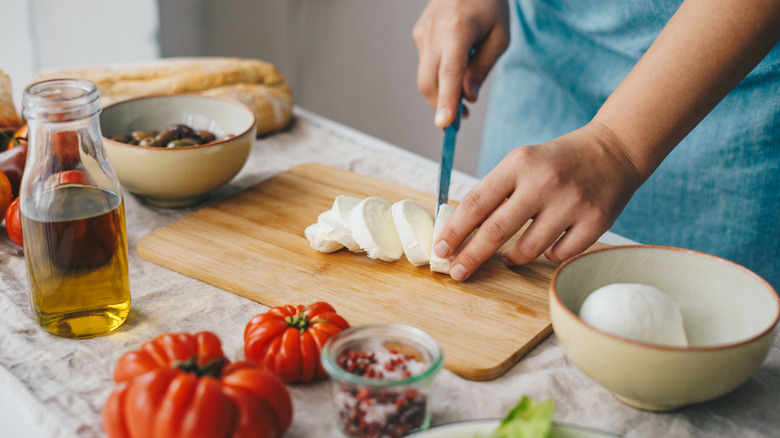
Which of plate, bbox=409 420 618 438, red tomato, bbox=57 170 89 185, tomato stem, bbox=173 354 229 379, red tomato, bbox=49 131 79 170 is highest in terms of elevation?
red tomato, bbox=49 131 79 170

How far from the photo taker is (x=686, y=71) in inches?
43.2

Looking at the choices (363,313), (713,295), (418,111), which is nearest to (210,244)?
(363,313)

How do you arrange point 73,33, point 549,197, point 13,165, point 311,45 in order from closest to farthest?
point 549,197, point 13,165, point 73,33, point 311,45

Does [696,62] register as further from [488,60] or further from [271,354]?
[271,354]

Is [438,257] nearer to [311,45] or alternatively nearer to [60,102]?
[60,102]

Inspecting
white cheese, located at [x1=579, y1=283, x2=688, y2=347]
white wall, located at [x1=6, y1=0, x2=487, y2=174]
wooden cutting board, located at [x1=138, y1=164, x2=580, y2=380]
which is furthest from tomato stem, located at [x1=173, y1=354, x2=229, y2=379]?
white wall, located at [x1=6, y1=0, x2=487, y2=174]

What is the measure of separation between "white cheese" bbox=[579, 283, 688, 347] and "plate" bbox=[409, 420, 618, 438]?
0.51 ft

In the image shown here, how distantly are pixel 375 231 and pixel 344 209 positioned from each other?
9cm

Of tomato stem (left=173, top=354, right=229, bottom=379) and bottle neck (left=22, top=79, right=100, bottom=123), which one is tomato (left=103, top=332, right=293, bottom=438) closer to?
tomato stem (left=173, top=354, right=229, bottom=379)

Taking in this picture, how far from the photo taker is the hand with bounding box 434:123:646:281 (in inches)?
43.0

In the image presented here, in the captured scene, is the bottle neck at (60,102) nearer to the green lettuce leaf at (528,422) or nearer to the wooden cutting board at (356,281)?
the wooden cutting board at (356,281)

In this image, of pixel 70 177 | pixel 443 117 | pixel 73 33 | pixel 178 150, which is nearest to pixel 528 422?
pixel 70 177

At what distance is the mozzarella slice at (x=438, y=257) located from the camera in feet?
3.89

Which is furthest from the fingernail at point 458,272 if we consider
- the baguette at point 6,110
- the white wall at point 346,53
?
the white wall at point 346,53
